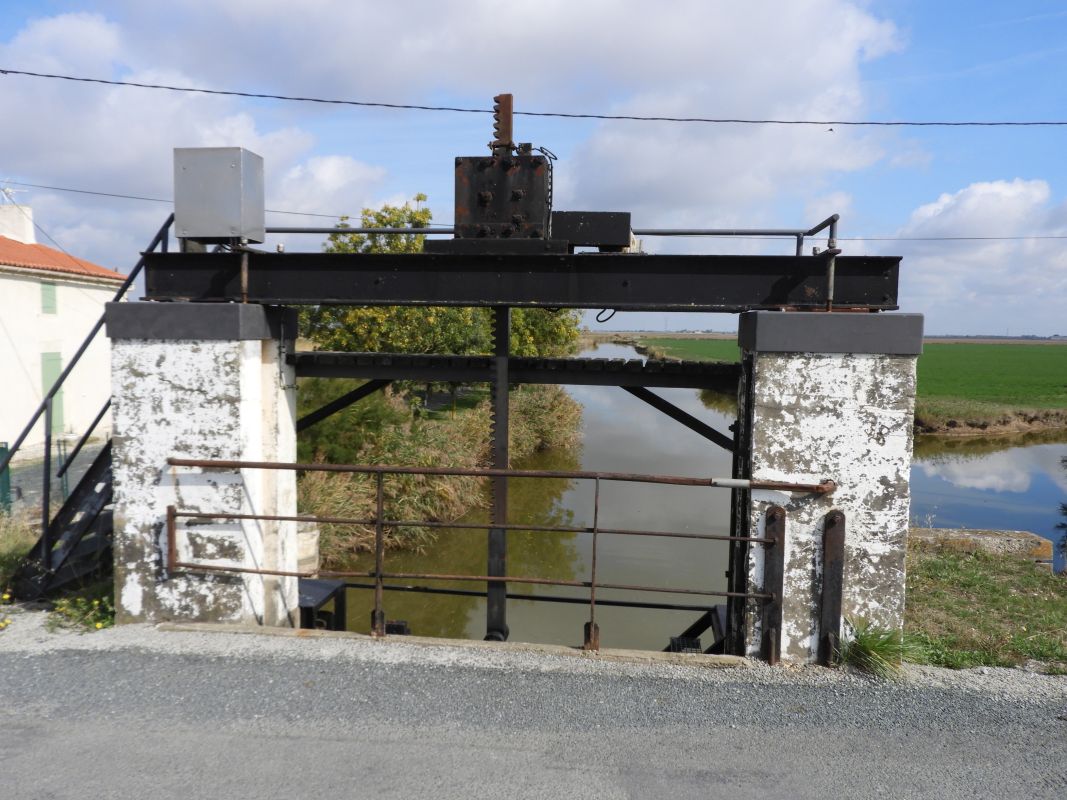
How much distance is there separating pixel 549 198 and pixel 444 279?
1.04 m

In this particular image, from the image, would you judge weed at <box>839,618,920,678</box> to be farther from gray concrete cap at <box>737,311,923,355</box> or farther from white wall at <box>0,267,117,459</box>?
white wall at <box>0,267,117,459</box>

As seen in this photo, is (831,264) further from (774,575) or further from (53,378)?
(53,378)

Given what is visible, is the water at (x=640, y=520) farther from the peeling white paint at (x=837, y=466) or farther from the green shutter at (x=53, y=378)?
the green shutter at (x=53, y=378)

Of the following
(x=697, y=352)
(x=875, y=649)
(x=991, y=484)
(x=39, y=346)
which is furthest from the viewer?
(x=697, y=352)

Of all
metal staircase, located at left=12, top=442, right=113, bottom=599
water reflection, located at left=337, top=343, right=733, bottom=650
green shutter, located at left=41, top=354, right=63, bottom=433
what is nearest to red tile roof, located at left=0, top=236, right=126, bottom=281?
green shutter, located at left=41, top=354, right=63, bottom=433

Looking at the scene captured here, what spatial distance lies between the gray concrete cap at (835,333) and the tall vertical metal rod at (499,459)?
199cm

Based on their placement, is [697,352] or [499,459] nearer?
[499,459]

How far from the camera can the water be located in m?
10.5

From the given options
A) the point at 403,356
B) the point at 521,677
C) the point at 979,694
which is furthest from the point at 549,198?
the point at 979,694

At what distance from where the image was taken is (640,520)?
1567cm

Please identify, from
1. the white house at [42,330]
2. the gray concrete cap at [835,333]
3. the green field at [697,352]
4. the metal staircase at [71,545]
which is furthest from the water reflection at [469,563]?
the green field at [697,352]

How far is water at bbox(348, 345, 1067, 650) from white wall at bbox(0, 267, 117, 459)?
12.2 meters

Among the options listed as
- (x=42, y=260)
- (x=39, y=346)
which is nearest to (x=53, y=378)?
(x=39, y=346)

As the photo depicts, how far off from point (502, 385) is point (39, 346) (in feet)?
63.5
